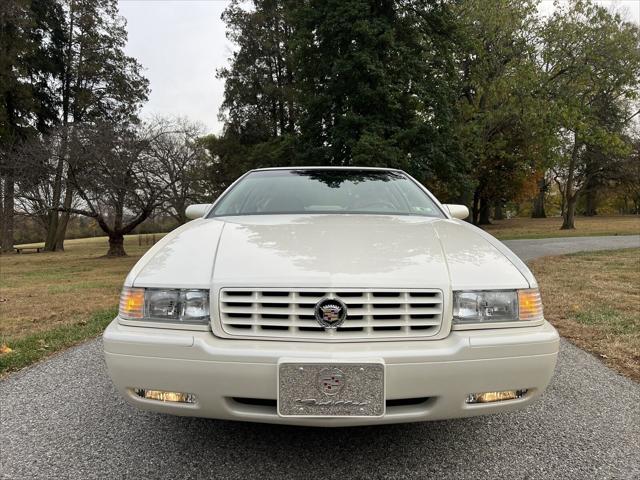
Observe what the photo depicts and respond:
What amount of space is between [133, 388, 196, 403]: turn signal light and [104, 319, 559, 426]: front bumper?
0.02 metres

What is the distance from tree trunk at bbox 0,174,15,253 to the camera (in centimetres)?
1844

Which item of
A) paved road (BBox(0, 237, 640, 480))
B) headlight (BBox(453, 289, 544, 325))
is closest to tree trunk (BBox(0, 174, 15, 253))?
paved road (BBox(0, 237, 640, 480))

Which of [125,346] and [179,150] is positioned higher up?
[179,150]

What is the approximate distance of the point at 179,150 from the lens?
1973cm

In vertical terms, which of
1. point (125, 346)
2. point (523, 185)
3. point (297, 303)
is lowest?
point (125, 346)

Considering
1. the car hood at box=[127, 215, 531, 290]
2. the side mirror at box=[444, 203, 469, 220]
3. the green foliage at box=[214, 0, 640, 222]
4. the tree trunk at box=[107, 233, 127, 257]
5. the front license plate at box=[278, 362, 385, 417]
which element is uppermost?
the green foliage at box=[214, 0, 640, 222]

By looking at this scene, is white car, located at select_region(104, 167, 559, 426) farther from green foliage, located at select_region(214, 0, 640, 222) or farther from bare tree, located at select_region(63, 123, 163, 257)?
bare tree, located at select_region(63, 123, 163, 257)

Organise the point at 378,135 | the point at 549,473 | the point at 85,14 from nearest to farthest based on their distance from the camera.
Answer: the point at 549,473
the point at 378,135
the point at 85,14

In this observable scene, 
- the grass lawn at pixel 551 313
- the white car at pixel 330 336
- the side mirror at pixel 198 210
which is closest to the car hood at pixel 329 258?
the white car at pixel 330 336

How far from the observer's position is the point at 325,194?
3385 mm

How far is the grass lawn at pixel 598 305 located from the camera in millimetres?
3850

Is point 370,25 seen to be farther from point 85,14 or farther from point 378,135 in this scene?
point 85,14

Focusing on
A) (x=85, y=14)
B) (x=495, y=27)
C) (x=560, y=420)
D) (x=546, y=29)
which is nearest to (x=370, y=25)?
(x=495, y=27)

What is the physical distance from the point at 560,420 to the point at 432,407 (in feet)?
3.78
